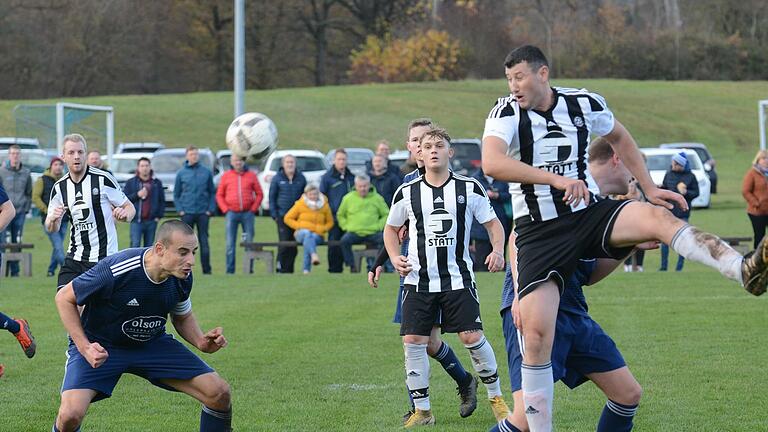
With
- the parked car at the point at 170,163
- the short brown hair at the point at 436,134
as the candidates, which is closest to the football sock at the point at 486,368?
the short brown hair at the point at 436,134

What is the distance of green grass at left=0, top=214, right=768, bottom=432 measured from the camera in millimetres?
7602

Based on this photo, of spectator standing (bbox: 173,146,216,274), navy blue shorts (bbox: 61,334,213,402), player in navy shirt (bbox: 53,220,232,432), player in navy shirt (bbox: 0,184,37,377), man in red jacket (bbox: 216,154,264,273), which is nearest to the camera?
player in navy shirt (bbox: 53,220,232,432)

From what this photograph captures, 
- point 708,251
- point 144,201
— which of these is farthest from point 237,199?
point 708,251

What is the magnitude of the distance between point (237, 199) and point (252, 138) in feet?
12.4

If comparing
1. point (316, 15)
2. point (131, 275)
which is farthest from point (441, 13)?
point (131, 275)

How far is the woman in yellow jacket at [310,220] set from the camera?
18.4m

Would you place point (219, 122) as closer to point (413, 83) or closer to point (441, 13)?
point (413, 83)

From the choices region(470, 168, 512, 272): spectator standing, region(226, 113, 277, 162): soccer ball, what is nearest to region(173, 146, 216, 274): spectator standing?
region(226, 113, 277, 162): soccer ball

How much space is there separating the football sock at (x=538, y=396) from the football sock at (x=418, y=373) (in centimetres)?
205

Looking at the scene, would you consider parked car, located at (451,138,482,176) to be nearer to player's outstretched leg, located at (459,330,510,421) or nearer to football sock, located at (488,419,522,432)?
player's outstretched leg, located at (459,330,510,421)

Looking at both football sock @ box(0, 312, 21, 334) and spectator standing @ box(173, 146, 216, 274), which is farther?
spectator standing @ box(173, 146, 216, 274)

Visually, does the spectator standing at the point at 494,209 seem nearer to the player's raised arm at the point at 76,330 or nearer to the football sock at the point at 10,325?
the football sock at the point at 10,325

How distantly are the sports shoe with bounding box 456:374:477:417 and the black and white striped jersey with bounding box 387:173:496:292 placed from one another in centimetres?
74

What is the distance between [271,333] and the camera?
11758 millimetres
